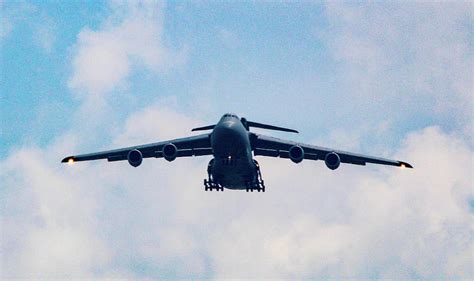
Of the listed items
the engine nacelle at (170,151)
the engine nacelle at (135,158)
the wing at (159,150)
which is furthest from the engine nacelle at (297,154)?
the engine nacelle at (135,158)

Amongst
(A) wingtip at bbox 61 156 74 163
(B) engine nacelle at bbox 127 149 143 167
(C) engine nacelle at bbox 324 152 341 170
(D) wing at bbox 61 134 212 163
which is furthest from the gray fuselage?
(A) wingtip at bbox 61 156 74 163

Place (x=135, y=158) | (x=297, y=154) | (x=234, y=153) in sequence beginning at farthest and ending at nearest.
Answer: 1. (x=135, y=158)
2. (x=297, y=154)
3. (x=234, y=153)

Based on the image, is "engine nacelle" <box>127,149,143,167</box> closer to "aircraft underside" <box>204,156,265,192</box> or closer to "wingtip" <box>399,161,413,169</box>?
"aircraft underside" <box>204,156,265,192</box>

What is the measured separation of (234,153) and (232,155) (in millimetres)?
272

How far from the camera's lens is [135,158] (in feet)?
110

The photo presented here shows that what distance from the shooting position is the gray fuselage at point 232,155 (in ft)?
96.4

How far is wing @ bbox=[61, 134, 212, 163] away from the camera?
3444 centimetres

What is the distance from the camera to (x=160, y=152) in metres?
35.6

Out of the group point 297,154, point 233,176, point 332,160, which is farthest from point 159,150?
point 332,160

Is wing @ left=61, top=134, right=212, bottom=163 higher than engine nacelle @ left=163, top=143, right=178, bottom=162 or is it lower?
higher

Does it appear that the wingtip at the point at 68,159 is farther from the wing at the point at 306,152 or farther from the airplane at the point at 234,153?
the wing at the point at 306,152

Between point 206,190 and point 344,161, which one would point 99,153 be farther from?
point 344,161

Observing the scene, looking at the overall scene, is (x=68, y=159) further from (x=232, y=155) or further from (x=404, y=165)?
(x=404, y=165)

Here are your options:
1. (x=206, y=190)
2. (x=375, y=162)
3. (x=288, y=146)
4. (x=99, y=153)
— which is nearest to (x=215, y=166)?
(x=206, y=190)
